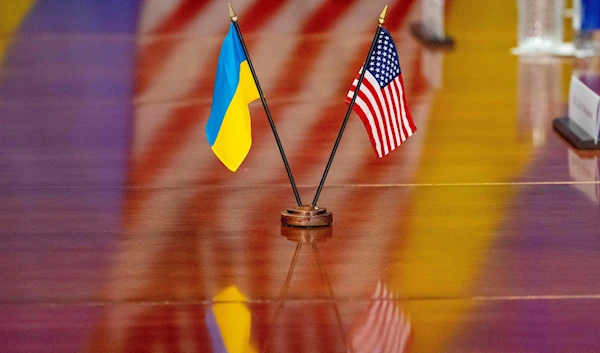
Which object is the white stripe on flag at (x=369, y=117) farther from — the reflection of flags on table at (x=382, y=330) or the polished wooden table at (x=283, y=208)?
the reflection of flags on table at (x=382, y=330)

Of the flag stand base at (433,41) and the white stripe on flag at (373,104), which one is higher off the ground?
the flag stand base at (433,41)

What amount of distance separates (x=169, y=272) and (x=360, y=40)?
636cm

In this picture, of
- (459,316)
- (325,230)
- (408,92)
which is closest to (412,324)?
(459,316)

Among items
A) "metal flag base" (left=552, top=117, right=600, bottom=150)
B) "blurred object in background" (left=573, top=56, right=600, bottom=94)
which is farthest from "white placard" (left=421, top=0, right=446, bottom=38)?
"metal flag base" (left=552, top=117, right=600, bottom=150)

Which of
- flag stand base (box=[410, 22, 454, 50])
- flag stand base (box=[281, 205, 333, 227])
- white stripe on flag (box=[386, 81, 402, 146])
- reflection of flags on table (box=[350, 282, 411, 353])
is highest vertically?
flag stand base (box=[410, 22, 454, 50])

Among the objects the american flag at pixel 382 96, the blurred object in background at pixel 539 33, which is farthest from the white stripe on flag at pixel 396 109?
the blurred object in background at pixel 539 33

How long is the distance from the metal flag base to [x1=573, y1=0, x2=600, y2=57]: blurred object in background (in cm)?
264

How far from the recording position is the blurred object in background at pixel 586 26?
A: 32.6 ft

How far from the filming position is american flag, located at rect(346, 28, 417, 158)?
5137mm

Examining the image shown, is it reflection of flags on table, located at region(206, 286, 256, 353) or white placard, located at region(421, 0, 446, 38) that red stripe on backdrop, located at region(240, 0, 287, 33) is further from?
A: reflection of flags on table, located at region(206, 286, 256, 353)

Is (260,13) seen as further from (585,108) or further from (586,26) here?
(585,108)

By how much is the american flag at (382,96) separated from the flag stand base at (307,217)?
36cm

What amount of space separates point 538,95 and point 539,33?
201 centimetres

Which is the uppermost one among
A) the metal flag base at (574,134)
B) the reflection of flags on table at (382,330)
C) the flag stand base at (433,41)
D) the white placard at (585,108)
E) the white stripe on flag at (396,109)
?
the flag stand base at (433,41)
